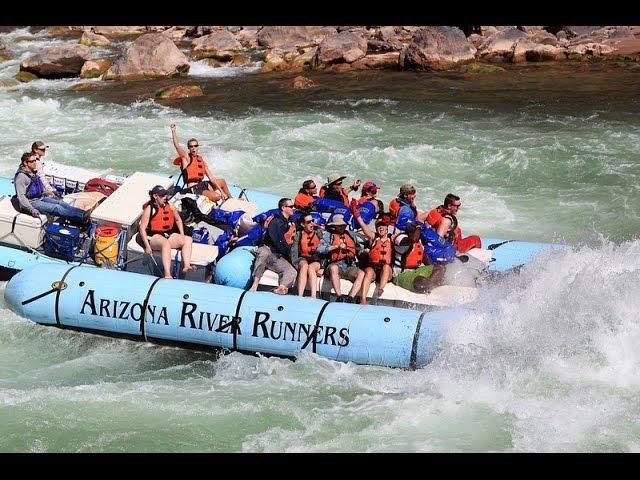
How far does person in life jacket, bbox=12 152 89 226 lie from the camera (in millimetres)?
10211

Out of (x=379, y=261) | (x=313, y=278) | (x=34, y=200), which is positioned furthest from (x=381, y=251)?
(x=34, y=200)

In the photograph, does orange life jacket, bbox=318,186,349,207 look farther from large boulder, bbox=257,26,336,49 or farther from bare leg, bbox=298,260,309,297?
large boulder, bbox=257,26,336,49

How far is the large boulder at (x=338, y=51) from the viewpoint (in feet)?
78.7

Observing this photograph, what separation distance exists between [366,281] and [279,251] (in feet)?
3.23

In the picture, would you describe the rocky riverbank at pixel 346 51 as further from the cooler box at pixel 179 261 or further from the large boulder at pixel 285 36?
the cooler box at pixel 179 261

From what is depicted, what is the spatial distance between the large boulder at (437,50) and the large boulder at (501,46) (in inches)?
27.0

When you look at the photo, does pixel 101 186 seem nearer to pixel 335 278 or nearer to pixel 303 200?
pixel 303 200

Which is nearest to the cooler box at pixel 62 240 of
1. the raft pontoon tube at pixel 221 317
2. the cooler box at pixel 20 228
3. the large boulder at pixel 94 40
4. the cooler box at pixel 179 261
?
the cooler box at pixel 20 228

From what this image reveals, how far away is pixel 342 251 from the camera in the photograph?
30.2ft

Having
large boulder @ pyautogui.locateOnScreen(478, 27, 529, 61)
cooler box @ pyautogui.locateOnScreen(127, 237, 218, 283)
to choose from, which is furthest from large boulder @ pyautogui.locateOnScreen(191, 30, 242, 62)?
cooler box @ pyautogui.locateOnScreen(127, 237, 218, 283)

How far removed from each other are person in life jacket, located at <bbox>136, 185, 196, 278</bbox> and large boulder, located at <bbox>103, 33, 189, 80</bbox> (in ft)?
46.7

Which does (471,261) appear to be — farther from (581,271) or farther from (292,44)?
(292,44)

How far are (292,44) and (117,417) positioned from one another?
20042mm

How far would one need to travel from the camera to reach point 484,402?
8359mm
